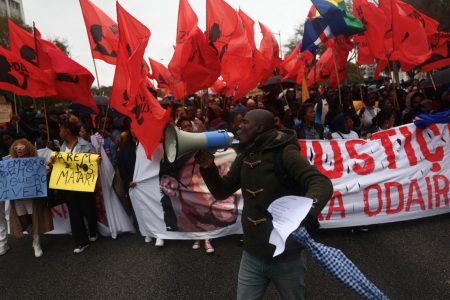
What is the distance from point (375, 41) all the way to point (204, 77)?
2.74 m

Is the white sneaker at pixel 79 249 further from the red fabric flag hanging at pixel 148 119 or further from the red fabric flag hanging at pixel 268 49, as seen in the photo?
the red fabric flag hanging at pixel 268 49

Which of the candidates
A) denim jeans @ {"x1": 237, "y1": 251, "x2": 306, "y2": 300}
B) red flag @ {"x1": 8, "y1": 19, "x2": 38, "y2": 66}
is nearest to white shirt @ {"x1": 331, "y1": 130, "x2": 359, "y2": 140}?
denim jeans @ {"x1": 237, "y1": 251, "x2": 306, "y2": 300}

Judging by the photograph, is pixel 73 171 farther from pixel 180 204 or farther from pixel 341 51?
pixel 341 51

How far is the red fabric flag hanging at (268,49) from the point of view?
7.31 m

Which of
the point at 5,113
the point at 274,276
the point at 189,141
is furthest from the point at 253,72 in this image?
the point at 274,276

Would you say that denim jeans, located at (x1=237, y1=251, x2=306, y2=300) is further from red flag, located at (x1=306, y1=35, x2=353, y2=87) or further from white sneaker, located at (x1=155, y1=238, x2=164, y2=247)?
red flag, located at (x1=306, y1=35, x2=353, y2=87)

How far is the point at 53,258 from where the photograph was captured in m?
4.21

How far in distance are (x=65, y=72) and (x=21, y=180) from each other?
1.38 m

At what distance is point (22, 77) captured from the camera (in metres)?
4.51

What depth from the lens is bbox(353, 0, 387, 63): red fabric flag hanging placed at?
18.6 feet

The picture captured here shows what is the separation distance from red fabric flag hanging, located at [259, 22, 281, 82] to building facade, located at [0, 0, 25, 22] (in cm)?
5688

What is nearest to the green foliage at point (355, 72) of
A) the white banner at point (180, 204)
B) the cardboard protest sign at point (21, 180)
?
the white banner at point (180, 204)

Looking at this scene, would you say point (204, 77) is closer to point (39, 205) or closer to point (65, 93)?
point (65, 93)

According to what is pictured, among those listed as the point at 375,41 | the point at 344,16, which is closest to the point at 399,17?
the point at 375,41
